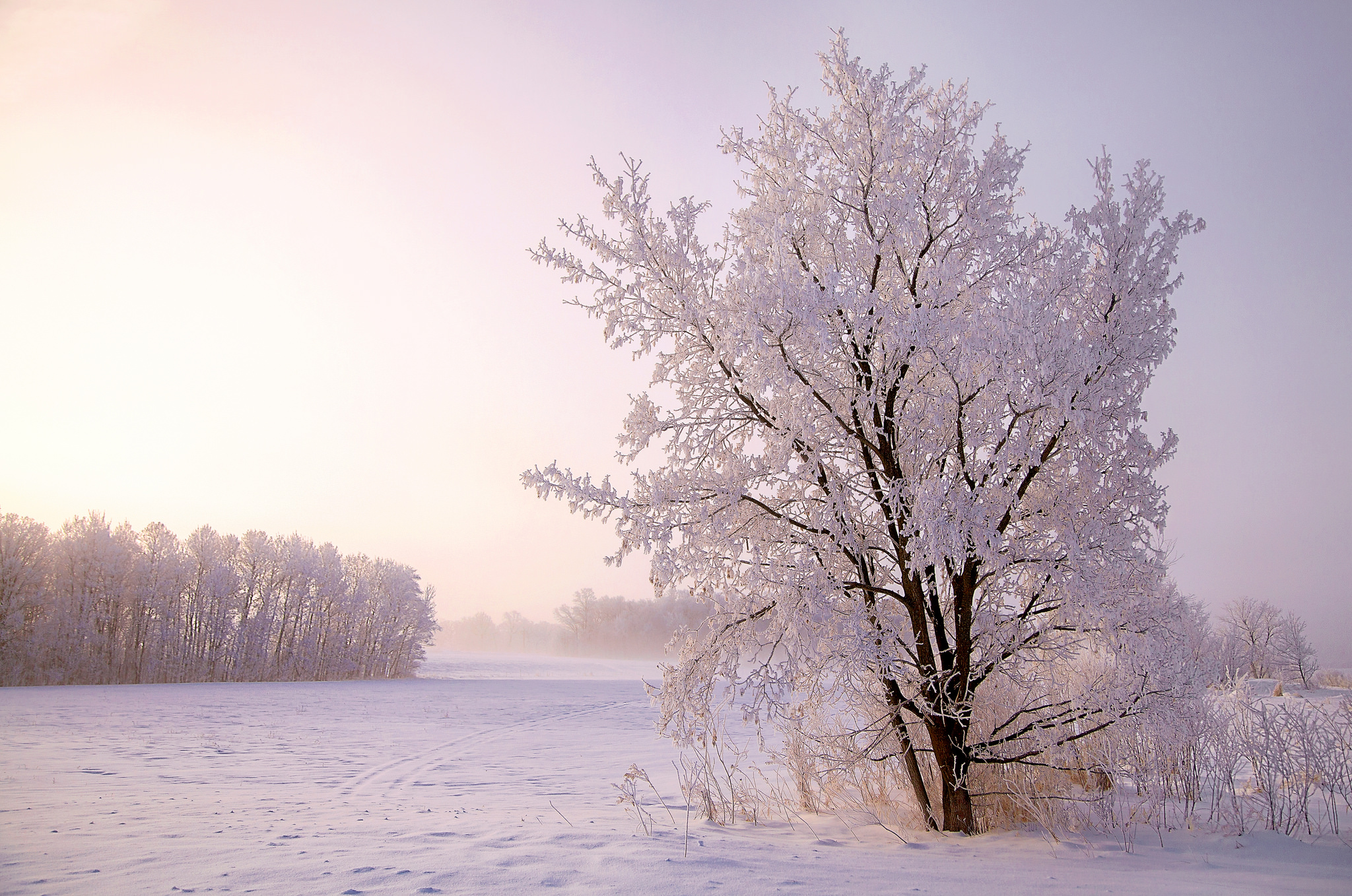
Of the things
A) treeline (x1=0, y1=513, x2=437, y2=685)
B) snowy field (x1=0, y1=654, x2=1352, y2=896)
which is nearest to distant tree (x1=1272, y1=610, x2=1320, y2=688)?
snowy field (x1=0, y1=654, x2=1352, y2=896)

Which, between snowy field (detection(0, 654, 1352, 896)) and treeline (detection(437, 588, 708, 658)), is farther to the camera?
treeline (detection(437, 588, 708, 658))

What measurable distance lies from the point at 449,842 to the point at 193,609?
44.8m

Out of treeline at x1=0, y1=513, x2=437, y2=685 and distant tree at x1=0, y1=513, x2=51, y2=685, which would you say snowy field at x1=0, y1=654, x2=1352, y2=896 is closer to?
distant tree at x1=0, y1=513, x2=51, y2=685

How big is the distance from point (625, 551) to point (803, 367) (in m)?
2.26

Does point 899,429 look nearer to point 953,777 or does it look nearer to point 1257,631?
point 953,777

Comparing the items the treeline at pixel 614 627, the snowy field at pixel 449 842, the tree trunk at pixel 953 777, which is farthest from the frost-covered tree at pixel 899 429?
the treeline at pixel 614 627

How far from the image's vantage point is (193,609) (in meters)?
39.4

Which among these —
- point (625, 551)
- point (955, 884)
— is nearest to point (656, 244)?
point (625, 551)

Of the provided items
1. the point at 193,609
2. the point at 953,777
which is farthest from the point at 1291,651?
the point at 193,609

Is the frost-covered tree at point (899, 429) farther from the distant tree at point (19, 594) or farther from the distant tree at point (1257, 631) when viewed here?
the distant tree at point (19, 594)

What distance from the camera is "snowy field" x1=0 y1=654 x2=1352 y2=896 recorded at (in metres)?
4.17

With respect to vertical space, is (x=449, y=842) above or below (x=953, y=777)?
below

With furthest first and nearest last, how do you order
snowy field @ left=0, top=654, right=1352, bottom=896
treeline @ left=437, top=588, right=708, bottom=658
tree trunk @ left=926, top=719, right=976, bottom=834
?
treeline @ left=437, top=588, right=708, bottom=658 < tree trunk @ left=926, top=719, right=976, bottom=834 < snowy field @ left=0, top=654, right=1352, bottom=896

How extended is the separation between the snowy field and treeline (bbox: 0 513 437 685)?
2773cm
